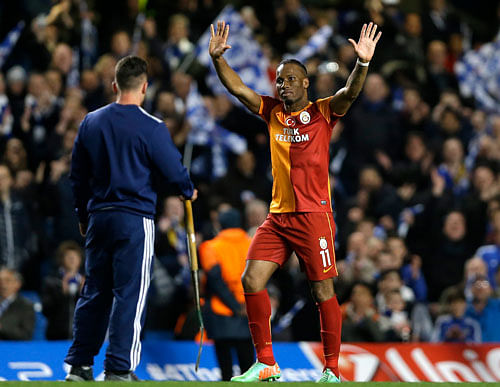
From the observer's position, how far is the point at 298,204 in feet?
21.6

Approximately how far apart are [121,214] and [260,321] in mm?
1200

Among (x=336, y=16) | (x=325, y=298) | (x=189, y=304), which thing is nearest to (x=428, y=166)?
(x=336, y=16)

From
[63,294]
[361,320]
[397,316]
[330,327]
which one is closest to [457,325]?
[397,316]

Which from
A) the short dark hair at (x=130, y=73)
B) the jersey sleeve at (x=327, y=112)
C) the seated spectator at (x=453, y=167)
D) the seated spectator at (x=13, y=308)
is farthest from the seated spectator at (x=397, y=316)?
the short dark hair at (x=130, y=73)

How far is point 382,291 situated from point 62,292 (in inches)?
141

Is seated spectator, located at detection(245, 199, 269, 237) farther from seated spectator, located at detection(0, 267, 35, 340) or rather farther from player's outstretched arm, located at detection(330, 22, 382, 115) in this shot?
player's outstretched arm, located at detection(330, 22, 382, 115)

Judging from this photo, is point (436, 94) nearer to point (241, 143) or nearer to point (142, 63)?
point (241, 143)

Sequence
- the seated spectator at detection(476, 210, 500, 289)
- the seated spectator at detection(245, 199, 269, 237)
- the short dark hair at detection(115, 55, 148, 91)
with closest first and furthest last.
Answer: the short dark hair at detection(115, 55, 148, 91) → the seated spectator at detection(245, 199, 269, 237) → the seated spectator at detection(476, 210, 500, 289)

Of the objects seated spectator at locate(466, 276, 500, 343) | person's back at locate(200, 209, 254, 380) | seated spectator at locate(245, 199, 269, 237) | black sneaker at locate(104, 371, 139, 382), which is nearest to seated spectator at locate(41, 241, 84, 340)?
person's back at locate(200, 209, 254, 380)

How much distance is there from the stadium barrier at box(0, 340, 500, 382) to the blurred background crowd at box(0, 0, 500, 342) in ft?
2.30

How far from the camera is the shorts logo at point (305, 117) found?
6.68m

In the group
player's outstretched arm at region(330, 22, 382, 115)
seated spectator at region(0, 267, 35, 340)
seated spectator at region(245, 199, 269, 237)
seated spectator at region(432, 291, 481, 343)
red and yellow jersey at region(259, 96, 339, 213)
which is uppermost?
player's outstretched arm at region(330, 22, 382, 115)

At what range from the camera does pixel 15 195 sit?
11.0 meters

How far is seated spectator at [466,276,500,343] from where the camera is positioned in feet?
36.4
